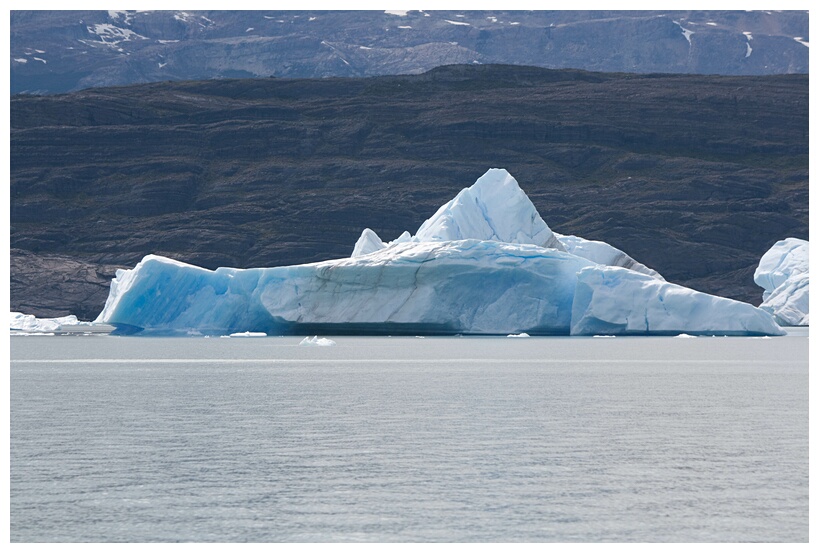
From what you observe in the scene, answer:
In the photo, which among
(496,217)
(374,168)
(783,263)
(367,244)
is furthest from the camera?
(374,168)

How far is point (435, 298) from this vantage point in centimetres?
4391

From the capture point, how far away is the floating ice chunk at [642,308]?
43.5m

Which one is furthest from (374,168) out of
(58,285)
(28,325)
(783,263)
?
(783,263)

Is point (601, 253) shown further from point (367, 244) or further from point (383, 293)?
point (383, 293)

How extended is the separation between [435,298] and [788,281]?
20633 millimetres

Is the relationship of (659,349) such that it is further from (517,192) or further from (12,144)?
(12,144)

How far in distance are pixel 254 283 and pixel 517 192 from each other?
39.1ft

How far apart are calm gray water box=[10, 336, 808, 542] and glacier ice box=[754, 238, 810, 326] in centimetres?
2738

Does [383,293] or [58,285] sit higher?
[383,293]

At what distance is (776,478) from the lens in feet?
46.4

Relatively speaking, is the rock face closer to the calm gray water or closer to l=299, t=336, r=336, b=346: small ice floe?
l=299, t=336, r=336, b=346: small ice floe

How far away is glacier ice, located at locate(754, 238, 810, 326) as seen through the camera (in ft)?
184

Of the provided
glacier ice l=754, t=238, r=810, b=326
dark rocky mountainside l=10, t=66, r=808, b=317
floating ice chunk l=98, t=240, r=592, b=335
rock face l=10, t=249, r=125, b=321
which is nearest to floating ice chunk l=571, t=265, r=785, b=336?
floating ice chunk l=98, t=240, r=592, b=335

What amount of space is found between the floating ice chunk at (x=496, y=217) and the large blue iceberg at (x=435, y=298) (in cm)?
598
